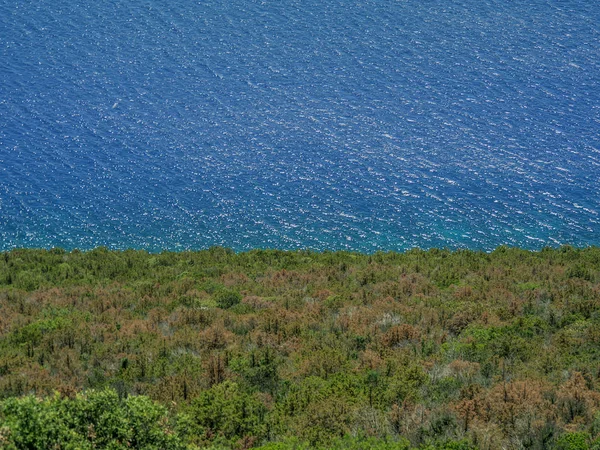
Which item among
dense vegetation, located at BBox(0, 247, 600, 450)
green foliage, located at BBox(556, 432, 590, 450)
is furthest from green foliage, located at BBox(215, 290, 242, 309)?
green foliage, located at BBox(556, 432, 590, 450)

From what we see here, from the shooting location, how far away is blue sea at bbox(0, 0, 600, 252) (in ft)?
133

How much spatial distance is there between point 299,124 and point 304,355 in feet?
91.6

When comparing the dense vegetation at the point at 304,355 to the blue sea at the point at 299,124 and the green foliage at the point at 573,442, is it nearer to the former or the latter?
the green foliage at the point at 573,442

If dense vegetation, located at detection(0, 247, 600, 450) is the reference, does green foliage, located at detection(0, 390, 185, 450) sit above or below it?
below

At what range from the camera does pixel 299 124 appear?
156ft

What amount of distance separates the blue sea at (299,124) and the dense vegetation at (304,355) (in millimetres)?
7610

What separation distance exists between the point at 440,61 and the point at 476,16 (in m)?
8.54

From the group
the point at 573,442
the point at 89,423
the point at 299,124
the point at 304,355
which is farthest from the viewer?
the point at 299,124

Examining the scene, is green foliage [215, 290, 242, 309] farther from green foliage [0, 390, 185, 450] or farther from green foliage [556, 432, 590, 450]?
green foliage [556, 432, 590, 450]

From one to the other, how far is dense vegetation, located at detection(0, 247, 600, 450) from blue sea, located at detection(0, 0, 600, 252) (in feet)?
25.0

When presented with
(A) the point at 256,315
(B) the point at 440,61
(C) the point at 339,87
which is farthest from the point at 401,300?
(B) the point at 440,61

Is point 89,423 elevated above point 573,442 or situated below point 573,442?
above

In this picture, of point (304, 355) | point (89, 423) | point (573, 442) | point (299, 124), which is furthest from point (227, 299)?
point (299, 124)

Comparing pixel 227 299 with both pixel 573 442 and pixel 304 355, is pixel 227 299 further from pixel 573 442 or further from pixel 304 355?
pixel 573 442
